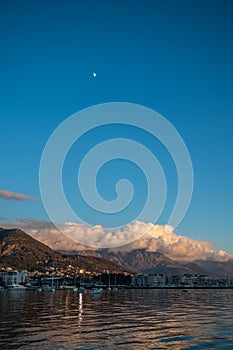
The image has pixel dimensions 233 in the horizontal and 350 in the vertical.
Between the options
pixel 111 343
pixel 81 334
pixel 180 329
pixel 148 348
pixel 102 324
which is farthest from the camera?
pixel 102 324

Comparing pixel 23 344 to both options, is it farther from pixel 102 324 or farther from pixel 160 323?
pixel 160 323

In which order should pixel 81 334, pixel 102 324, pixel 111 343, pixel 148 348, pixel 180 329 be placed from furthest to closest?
pixel 102 324 → pixel 180 329 → pixel 81 334 → pixel 111 343 → pixel 148 348

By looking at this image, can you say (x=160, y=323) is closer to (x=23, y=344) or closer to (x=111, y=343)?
(x=111, y=343)

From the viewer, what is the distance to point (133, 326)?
49.1 metres

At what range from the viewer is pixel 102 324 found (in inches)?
2028

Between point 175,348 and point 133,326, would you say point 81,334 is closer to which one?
point 133,326

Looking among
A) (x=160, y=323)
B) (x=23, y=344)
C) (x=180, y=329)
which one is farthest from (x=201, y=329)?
(x=23, y=344)

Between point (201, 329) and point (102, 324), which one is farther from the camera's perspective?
point (102, 324)

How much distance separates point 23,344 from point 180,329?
20274 mm

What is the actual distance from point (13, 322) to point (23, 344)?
1860 cm

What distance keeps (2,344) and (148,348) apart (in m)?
13.3

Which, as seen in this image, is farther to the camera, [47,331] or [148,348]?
[47,331]

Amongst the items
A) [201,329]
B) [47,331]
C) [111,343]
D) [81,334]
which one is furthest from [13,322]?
[201,329]

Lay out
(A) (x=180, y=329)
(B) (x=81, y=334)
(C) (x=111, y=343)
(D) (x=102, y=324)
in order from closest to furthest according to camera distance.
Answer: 1. (C) (x=111, y=343)
2. (B) (x=81, y=334)
3. (A) (x=180, y=329)
4. (D) (x=102, y=324)
